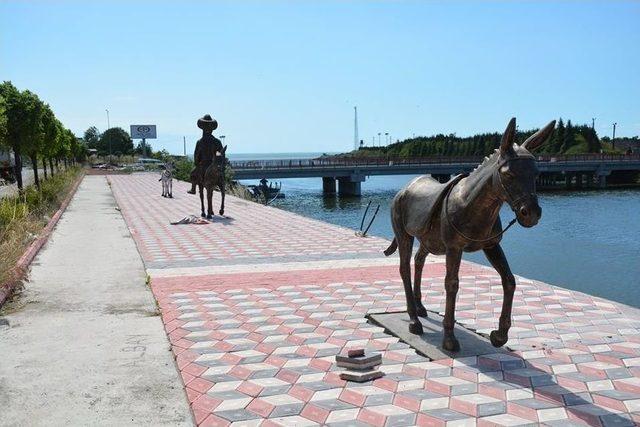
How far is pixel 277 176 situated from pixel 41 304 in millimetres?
38100

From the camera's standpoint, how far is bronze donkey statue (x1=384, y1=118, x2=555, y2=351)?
420 cm

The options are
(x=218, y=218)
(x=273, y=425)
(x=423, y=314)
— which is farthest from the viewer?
(x=218, y=218)

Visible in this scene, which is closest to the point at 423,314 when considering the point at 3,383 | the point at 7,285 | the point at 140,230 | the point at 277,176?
the point at 3,383

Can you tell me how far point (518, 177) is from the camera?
4.18 metres

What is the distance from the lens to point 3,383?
447cm

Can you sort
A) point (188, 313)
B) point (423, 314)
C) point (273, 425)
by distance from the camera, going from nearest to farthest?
point (273, 425)
point (423, 314)
point (188, 313)

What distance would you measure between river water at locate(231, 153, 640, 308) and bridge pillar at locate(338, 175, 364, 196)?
6.05m

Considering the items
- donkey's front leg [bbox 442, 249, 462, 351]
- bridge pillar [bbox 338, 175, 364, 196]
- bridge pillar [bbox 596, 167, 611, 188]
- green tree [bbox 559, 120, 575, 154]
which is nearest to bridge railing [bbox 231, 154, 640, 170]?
bridge pillar [bbox 596, 167, 611, 188]

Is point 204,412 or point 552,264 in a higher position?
point 204,412

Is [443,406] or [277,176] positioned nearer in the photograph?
[443,406]

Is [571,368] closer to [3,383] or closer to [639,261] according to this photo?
[3,383]

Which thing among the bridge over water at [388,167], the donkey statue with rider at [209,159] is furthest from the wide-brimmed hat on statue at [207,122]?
the bridge over water at [388,167]

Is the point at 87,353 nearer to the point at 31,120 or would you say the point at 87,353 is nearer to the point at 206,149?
the point at 206,149

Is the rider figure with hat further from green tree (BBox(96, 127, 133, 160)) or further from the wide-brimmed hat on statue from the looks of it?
green tree (BBox(96, 127, 133, 160))
